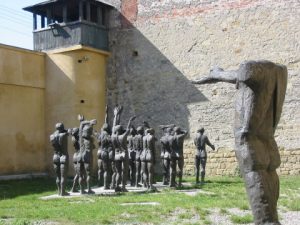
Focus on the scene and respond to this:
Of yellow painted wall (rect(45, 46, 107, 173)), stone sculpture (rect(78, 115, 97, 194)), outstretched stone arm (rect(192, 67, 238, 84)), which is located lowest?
stone sculpture (rect(78, 115, 97, 194))

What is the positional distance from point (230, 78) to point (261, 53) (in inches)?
527

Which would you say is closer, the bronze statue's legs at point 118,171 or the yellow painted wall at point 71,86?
the bronze statue's legs at point 118,171

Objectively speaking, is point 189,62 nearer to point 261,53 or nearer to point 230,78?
point 261,53

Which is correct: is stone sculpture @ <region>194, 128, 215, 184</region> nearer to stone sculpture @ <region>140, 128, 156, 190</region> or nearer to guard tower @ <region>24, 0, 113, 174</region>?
stone sculpture @ <region>140, 128, 156, 190</region>

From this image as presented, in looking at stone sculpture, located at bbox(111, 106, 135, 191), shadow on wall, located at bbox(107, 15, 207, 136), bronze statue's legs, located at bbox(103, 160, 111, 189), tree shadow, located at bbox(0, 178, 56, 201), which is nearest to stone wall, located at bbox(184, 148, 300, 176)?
shadow on wall, located at bbox(107, 15, 207, 136)

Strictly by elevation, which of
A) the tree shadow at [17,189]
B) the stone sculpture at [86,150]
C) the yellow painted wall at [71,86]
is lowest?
the tree shadow at [17,189]

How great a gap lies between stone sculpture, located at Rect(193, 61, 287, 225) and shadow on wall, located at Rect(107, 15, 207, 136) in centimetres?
1409

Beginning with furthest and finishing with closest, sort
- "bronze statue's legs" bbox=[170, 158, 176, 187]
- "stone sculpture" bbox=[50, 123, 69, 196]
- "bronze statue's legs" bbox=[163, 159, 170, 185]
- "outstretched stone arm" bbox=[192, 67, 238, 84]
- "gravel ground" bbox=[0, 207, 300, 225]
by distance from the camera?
"bronze statue's legs" bbox=[163, 159, 170, 185] < "bronze statue's legs" bbox=[170, 158, 176, 187] < "stone sculpture" bbox=[50, 123, 69, 196] < "gravel ground" bbox=[0, 207, 300, 225] < "outstretched stone arm" bbox=[192, 67, 238, 84]

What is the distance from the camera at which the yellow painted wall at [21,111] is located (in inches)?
744

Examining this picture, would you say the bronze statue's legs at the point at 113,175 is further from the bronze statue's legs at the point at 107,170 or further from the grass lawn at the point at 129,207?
the grass lawn at the point at 129,207

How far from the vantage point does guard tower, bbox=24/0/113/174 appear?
20.2 metres

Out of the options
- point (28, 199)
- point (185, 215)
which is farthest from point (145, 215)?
point (28, 199)

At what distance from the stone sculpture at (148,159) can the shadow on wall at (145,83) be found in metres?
6.33

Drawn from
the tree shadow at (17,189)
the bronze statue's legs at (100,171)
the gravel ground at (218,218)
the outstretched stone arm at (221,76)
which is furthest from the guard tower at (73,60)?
the outstretched stone arm at (221,76)
